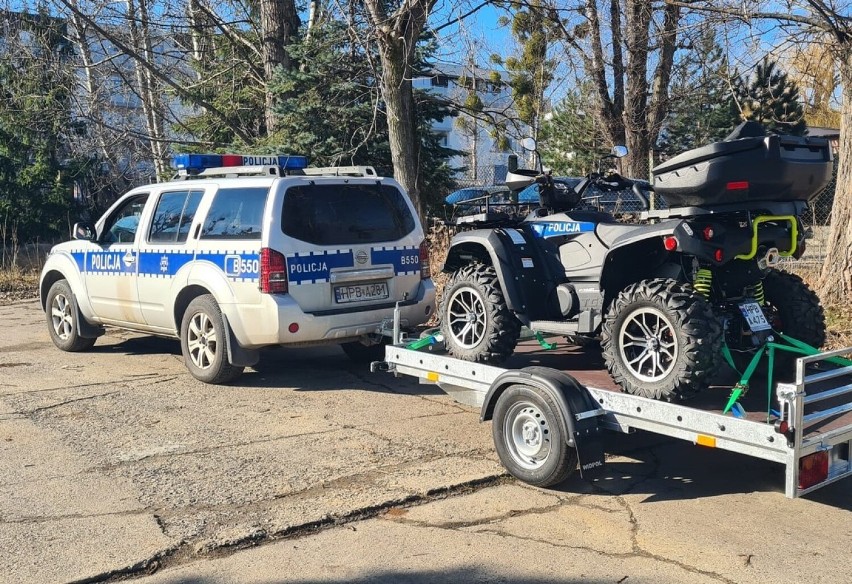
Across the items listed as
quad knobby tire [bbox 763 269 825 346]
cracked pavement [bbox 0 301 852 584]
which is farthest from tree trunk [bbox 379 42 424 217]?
Result: quad knobby tire [bbox 763 269 825 346]

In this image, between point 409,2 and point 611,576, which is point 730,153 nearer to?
point 611,576

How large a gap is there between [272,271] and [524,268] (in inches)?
92.7

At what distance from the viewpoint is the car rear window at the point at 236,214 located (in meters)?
7.37

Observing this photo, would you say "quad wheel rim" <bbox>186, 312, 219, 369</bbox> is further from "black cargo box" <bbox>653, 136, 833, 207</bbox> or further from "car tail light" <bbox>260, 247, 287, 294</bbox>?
"black cargo box" <bbox>653, 136, 833, 207</bbox>

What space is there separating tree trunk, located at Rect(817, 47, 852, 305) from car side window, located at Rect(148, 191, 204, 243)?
651 centimetres

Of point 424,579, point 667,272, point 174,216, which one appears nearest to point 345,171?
point 174,216

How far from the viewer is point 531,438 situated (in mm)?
5125

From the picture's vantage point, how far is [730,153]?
15.1 ft

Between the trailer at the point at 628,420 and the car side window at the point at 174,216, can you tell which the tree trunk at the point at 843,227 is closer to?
the trailer at the point at 628,420

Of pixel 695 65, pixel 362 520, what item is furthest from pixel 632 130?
pixel 362 520

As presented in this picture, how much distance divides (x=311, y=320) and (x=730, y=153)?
3.92m

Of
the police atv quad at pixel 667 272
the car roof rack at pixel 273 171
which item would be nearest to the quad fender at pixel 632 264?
the police atv quad at pixel 667 272

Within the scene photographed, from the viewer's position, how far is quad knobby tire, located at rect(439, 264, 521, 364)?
5.89 m

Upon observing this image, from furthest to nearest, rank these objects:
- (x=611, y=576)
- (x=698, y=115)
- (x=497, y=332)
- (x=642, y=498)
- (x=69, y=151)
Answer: (x=69, y=151)
(x=698, y=115)
(x=497, y=332)
(x=642, y=498)
(x=611, y=576)
